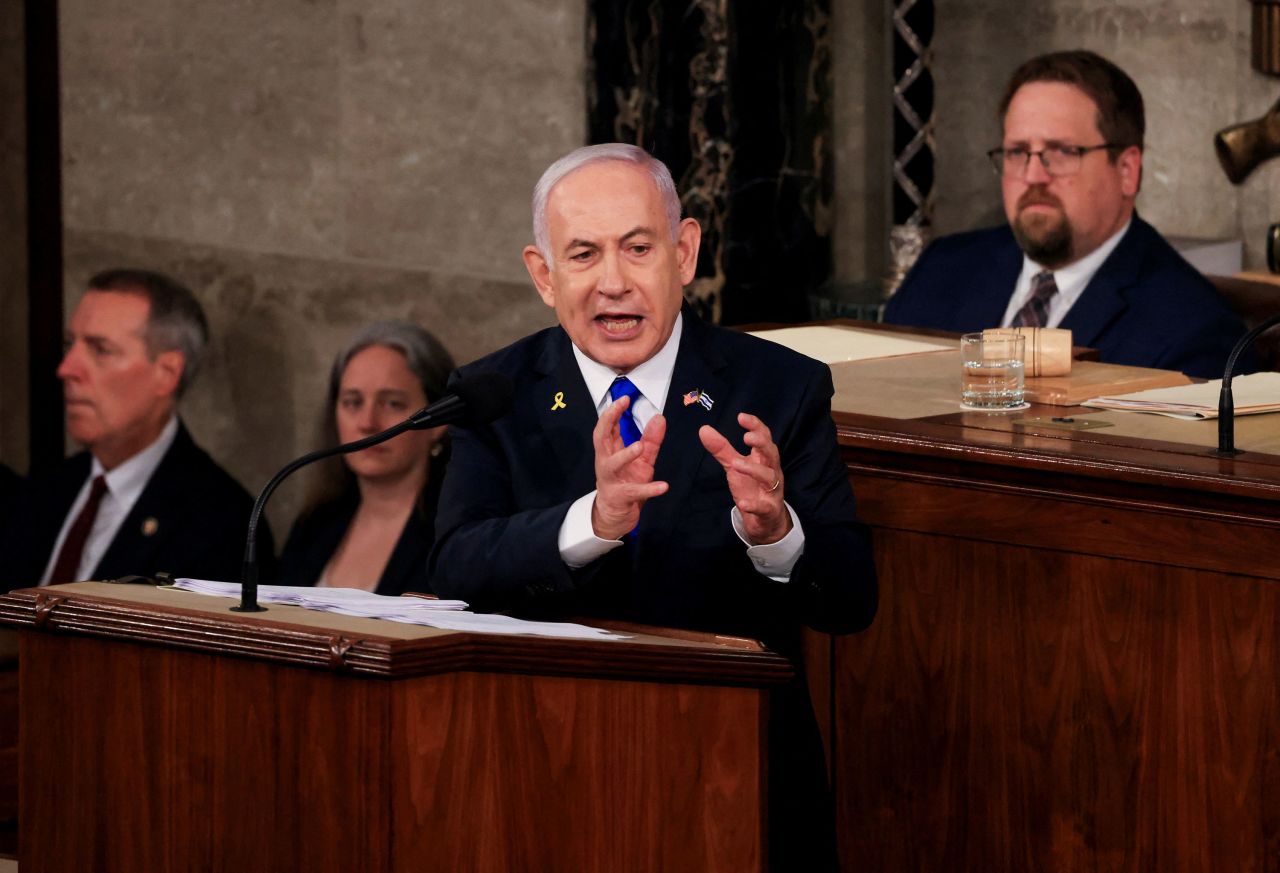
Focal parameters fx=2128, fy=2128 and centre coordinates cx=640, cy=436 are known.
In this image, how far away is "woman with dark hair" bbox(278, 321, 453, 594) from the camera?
18.5ft

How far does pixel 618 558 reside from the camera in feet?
9.52

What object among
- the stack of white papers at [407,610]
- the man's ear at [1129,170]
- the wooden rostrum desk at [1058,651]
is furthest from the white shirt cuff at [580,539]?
the man's ear at [1129,170]

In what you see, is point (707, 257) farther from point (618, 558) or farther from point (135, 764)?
point (135, 764)

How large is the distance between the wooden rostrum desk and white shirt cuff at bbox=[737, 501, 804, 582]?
0.61 m

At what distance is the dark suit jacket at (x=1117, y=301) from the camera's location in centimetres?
455

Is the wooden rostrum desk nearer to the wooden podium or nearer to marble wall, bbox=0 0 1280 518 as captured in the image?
the wooden podium

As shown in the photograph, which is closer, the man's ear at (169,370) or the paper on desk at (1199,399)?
the paper on desk at (1199,399)

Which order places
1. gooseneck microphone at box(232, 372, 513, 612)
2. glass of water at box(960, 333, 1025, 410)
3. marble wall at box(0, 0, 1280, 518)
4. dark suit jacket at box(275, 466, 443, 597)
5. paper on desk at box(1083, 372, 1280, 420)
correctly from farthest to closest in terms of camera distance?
1. marble wall at box(0, 0, 1280, 518)
2. dark suit jacket at box(275, 466, 443, 597)
3. glass of water at box(960, 333, 1025, 410)
4. paper on desk at box(1083, 372, 1280, 420)
5. gooseneck microphone at box(232, 372, 513, 612)

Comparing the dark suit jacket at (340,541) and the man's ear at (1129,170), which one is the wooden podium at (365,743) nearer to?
the man's ear at (1129,170)

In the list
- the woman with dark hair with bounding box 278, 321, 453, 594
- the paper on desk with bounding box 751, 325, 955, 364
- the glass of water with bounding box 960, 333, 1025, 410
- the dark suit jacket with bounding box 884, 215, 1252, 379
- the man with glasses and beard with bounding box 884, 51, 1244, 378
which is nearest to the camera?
the glass of water with bounding box 960, 333, 1025, 410

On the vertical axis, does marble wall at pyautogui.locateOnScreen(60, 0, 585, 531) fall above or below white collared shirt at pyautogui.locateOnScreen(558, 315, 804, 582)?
above

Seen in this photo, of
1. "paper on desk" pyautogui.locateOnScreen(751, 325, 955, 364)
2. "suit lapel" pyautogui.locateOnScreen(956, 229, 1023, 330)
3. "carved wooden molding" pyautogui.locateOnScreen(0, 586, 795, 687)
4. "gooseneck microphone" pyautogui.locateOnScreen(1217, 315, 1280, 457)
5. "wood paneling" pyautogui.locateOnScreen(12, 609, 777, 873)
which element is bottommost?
"wood paneling" pyautogui.locateOnScreen(12, 609, 777, 873)

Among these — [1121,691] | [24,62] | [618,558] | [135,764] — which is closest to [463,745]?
[135,764]

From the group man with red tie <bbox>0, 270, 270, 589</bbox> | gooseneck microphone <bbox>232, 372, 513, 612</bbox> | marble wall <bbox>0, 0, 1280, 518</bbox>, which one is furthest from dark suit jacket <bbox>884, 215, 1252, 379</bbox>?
gooseneck microphone <bbox>232, 372, 513, 612</bbox>
